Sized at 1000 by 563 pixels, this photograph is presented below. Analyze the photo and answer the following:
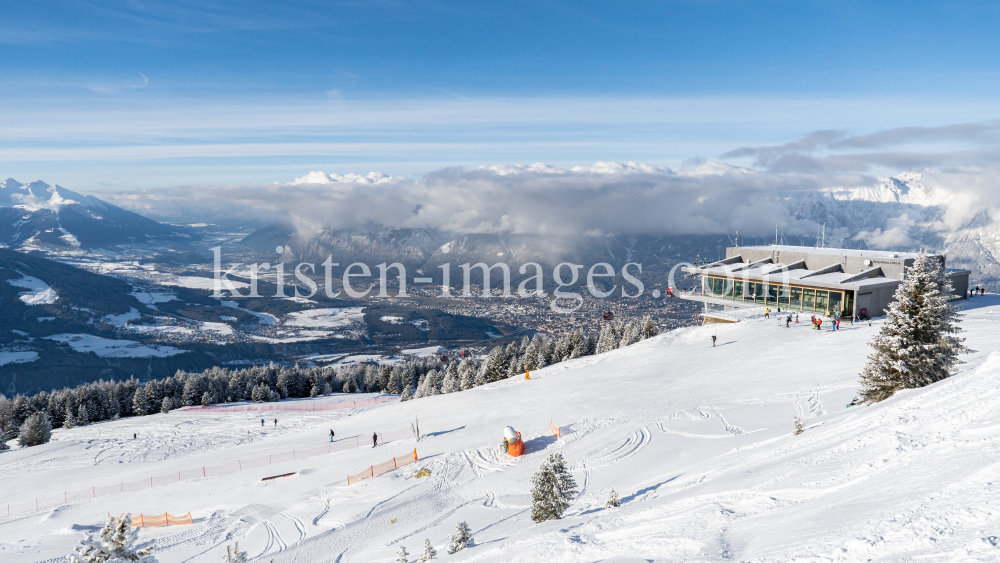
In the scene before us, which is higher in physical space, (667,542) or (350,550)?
(667,542)

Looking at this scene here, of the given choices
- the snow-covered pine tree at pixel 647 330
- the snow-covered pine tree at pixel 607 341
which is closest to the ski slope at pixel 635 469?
the snow-covered pine tree at pixel 647 330

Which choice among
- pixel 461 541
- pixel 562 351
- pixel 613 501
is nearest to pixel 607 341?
pixel 562 351

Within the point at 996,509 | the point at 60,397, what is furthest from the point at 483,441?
the point at 60,397

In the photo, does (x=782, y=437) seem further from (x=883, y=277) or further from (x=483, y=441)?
(x=883, y=277)

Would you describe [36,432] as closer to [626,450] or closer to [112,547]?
[112,547]

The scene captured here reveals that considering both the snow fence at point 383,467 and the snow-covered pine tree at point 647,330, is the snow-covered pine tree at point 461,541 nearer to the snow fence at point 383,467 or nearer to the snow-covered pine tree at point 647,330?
the snow fence at point 383,467

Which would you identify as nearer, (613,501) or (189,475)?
(613,501)

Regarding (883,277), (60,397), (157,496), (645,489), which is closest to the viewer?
(645,489)
